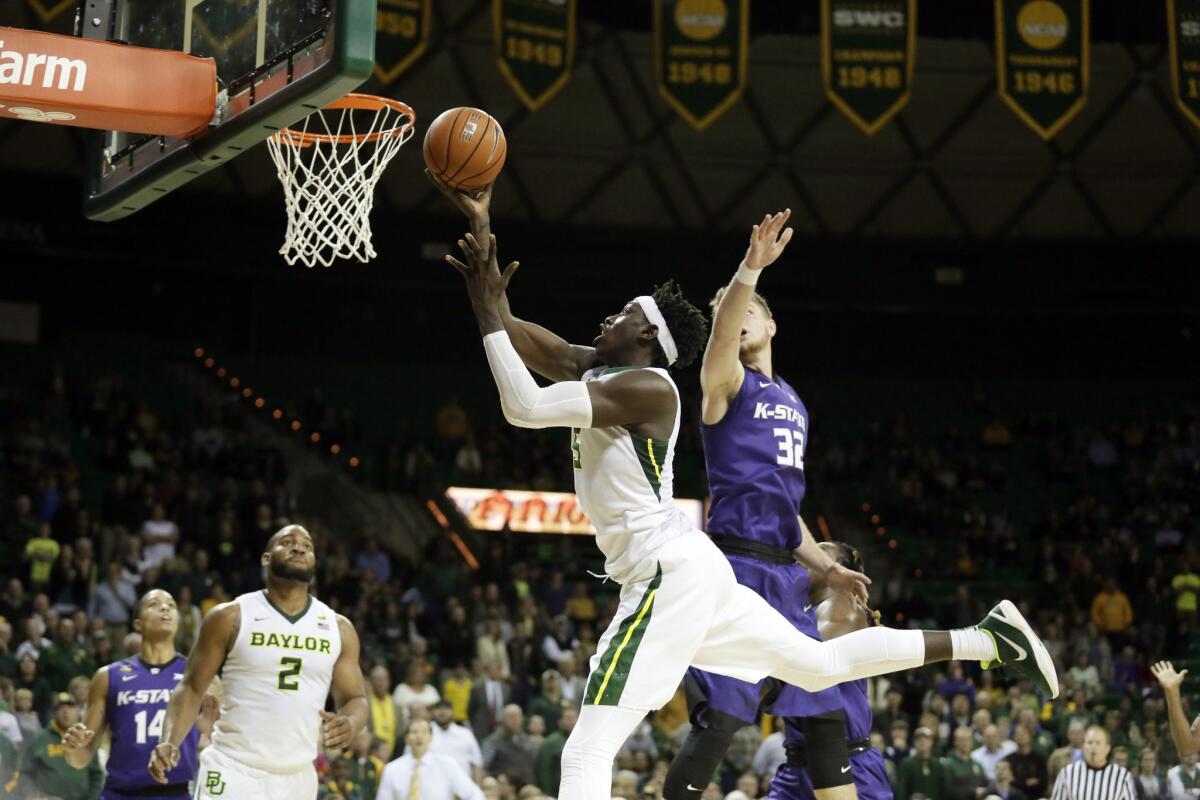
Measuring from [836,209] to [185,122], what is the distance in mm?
21813

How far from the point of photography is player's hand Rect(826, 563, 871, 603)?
20.7 feet

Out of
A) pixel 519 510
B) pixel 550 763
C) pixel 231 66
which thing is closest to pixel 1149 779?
pixel 550 763

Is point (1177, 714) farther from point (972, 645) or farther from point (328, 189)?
point (328, 189)

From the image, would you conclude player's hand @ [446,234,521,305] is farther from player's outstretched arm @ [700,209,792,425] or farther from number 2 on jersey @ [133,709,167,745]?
number 2 on jersey @ [133,709,167,745]

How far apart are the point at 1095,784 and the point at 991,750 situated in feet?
9.32

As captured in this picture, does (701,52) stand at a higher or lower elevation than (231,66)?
higher

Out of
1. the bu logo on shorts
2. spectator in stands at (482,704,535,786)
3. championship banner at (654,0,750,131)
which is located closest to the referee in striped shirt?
spectator in stands at (482,704,535,786)

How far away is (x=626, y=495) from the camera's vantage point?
5.59m

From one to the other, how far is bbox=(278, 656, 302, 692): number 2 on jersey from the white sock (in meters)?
2.89

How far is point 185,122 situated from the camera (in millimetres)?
6355

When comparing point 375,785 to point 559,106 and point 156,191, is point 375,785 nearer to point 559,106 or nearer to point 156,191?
point 156,191

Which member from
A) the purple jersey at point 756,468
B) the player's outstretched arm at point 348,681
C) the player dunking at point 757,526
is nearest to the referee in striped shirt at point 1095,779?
the player dunking at point 757,526

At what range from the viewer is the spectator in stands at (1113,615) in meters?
19.8

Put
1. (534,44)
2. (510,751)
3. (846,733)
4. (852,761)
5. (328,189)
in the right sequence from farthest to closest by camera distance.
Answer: (534,44), (510,751), (328,189), (852,761), (846,733)
